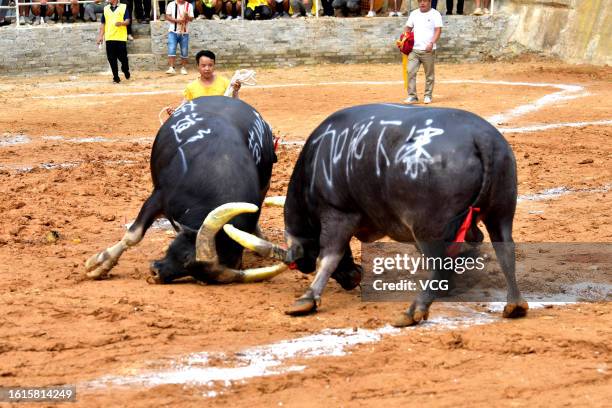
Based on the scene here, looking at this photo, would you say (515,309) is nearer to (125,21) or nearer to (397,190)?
(397,190)

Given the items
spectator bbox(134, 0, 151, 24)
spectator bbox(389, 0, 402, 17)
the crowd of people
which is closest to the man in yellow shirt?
the crowd of people

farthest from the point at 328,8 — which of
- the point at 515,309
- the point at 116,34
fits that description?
the point at 515,309

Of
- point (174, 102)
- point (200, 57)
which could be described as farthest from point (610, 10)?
point (200, 57)

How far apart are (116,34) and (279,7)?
4738 millimetres

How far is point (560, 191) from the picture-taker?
37.1ft

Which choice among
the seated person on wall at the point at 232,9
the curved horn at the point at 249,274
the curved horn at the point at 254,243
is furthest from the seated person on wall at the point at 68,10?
the curved horn at the point at 254,243

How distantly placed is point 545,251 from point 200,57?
434 cm

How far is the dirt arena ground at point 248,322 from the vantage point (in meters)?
5.61

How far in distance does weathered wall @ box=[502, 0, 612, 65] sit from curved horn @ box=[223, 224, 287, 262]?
15.9 m

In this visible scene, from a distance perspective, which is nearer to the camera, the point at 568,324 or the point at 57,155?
the point at 568,324

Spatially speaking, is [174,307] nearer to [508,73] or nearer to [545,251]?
[545,251]

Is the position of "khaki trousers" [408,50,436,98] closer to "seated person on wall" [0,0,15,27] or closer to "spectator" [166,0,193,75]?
"spectator" [166,0,193,75]

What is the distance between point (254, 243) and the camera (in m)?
7.55

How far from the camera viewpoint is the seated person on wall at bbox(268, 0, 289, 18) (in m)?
25.4
